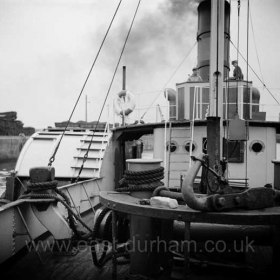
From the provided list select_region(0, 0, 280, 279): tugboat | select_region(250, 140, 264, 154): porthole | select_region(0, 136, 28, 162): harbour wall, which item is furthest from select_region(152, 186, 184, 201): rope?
select_region(0, 136, 28, 162): harbour wall

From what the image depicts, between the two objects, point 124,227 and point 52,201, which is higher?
point 52,201

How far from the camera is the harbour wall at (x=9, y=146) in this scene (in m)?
46.0

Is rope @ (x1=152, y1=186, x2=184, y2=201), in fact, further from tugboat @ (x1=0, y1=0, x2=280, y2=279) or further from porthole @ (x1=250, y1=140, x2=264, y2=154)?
porthole @ (x1=250, y1=140, x2=264, y2=154)

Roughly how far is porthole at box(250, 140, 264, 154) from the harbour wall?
43349 mm

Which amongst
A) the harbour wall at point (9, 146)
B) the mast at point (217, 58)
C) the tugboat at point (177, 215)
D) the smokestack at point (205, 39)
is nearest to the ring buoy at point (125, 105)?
the smokestack at point (205, 39)

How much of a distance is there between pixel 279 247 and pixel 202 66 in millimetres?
8163

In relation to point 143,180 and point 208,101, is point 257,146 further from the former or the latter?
point 143,180

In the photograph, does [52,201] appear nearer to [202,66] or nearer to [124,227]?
[124,227]

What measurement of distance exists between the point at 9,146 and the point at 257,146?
4612cm

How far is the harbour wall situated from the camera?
46.0 metres

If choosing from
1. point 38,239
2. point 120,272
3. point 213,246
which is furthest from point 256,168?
point 38,239

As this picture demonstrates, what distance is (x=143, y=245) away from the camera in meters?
3.31

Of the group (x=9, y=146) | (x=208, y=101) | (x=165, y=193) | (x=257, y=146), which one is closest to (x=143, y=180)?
(x=165, y=193)

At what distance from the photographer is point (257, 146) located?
8.23m
